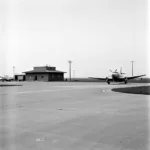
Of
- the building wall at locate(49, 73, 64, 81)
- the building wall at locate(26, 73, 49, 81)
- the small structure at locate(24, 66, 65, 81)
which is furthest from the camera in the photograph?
the building wall at locate(49, 73, 64, 81)

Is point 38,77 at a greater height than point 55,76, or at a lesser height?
lesser

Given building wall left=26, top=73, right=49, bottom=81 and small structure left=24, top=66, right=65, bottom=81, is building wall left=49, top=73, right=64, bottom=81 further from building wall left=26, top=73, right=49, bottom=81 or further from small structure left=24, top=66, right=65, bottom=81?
building wall left=26, top=73, right=49, bottom=81

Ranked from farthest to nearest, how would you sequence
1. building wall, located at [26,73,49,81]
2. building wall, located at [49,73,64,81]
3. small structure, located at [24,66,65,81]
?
building wall, located at [49,73,64,81] → building wall, located at [26,73,49,81] → small structure, located at [24,66,65,81]

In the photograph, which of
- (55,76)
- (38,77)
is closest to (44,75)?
(38,77)

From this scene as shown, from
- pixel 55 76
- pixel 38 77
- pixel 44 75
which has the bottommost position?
pixel 38 77

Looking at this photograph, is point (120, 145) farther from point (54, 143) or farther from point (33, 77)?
point (33, 77)

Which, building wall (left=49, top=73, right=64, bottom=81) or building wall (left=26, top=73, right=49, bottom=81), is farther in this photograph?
building wall (left=49, top=73, right=64, bottom=81)

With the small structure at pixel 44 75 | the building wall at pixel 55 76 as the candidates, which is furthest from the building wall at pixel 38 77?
the building wall at pixel 55 76

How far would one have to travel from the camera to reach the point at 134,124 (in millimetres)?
6566

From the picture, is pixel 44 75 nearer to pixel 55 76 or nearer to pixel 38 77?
pixel 38 77

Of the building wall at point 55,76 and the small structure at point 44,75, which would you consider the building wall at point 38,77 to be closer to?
the small structure at point 44,75

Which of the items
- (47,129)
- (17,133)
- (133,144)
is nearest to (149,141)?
(133,144)

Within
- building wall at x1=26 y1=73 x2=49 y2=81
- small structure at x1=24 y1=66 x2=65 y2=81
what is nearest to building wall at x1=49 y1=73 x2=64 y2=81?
small structure at x1=24 y1=66 x2=65 y2=81

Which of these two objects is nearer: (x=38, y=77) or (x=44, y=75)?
(x=44, y=75)
